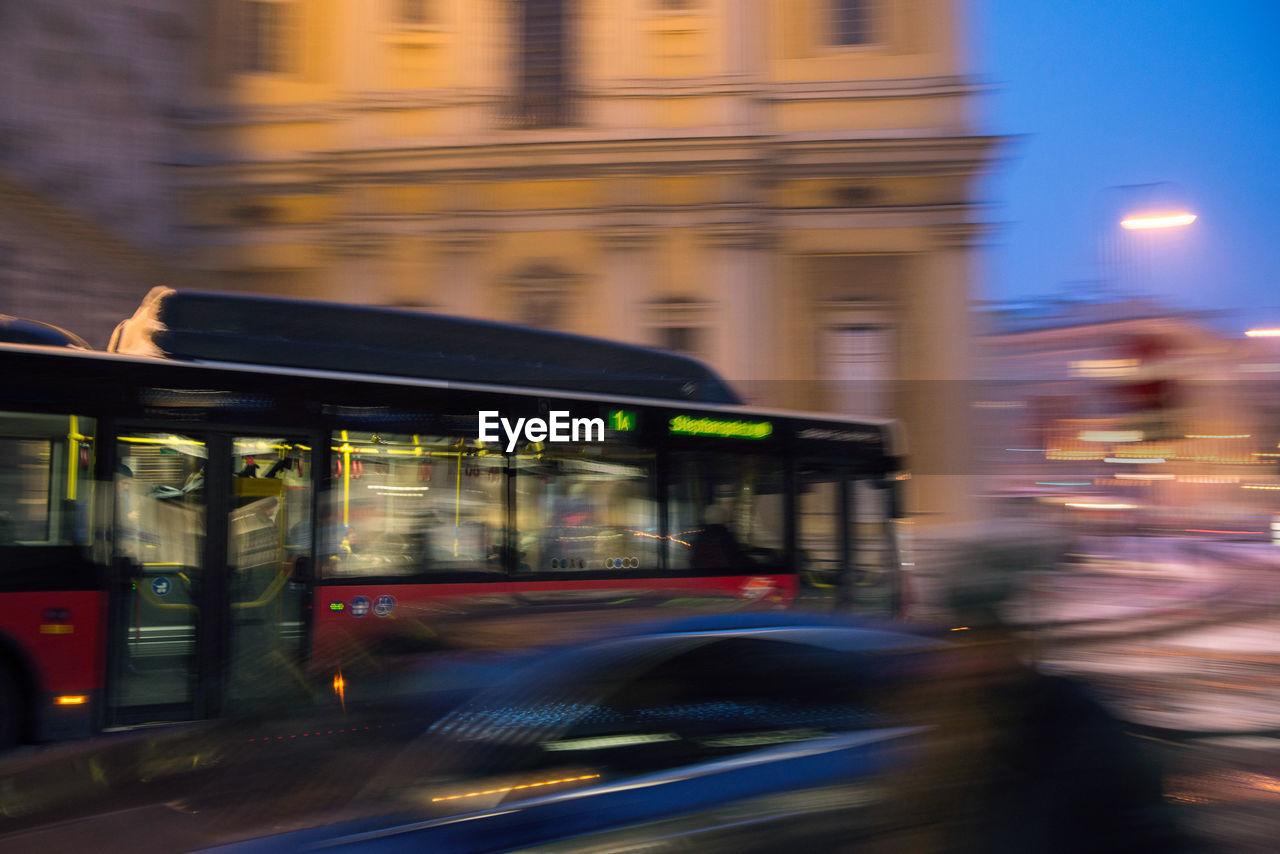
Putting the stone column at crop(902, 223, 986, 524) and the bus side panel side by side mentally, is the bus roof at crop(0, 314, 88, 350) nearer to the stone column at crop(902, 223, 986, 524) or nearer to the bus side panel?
the bus side panel

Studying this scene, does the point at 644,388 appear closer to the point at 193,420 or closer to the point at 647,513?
the point at 647,513

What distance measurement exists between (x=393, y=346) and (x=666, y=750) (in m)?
6.52

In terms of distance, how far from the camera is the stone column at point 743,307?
22.2m

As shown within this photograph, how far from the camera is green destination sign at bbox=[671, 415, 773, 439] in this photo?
29.2 feet

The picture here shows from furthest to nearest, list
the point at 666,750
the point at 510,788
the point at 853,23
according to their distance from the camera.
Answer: the point at 853,23 → the point at 666,750 → the point at 510,788

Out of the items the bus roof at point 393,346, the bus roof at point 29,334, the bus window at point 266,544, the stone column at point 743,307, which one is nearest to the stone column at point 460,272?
the stone column at point 743,307

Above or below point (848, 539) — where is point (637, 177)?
above

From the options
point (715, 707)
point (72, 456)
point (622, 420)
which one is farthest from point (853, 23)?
point (715, 707)

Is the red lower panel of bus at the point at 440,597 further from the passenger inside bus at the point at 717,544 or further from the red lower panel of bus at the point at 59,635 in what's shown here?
the red lower panel of bus at the point at 59,635

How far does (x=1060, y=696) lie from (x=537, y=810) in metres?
1.31

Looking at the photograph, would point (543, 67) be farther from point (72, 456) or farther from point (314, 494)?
Answer: point (72, 456)

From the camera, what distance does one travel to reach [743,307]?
2241cm
